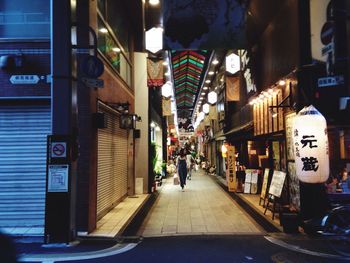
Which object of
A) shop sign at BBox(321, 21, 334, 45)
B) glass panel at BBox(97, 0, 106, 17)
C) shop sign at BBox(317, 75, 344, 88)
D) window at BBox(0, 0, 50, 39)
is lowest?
shop sign at BBox(317, 75, 344, 88)

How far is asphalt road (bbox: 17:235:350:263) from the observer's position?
7.80 m

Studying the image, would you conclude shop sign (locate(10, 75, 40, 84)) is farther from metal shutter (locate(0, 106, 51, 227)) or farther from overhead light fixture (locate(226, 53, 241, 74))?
overhead light fixture (locate(226, 53, 241, 74))

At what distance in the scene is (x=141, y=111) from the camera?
1994 centimetres

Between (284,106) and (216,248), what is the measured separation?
5533 millimetres

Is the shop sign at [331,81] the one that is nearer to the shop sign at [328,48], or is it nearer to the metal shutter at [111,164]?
the shop sign at [328,48]

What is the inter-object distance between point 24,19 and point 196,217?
810 cm

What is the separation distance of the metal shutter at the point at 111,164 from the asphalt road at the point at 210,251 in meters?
3.71

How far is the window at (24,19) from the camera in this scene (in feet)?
34.7

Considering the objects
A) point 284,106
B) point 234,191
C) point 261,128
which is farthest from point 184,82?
point 284,106

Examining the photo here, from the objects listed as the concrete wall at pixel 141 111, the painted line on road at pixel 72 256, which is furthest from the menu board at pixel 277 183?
the concrete wall at pixel 141 111

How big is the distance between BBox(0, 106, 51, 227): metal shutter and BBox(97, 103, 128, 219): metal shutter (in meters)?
2.20

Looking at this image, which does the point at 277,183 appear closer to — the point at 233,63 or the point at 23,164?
the point at 23,164

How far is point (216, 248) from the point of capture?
28.3 feet

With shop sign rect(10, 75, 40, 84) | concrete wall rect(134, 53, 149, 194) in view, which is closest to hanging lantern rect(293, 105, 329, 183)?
shop sign rect(10, 75, 40, 84)
